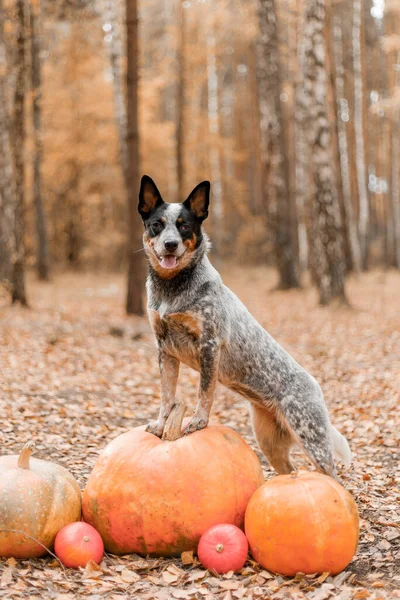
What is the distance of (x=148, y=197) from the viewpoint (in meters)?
4.69

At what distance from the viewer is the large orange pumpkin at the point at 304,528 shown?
158 inches

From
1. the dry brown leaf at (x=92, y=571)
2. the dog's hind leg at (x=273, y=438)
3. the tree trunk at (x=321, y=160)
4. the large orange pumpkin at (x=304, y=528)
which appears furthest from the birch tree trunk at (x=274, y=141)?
the dry brown leaf at (x=92, y=571)

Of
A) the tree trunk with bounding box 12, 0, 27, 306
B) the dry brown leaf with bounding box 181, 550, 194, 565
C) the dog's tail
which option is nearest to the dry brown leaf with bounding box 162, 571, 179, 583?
the dry brown leaf with bounding box 181, 550, 194, 565

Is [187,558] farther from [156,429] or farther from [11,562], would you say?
[11,562]

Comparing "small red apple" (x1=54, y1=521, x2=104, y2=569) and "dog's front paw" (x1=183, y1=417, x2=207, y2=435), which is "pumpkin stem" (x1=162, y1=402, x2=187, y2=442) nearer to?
"dog's front paw" (x1=183, y1=417, x2=207, y2=435)

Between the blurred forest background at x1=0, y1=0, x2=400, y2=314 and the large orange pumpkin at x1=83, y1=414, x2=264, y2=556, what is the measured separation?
8546mm

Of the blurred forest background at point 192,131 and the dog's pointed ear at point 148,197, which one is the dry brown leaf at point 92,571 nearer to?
the dog's pointed ear at point 148,197

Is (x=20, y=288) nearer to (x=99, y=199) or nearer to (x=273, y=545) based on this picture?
(x=273, y=545)

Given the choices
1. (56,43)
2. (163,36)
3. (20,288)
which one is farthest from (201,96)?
(20,288)

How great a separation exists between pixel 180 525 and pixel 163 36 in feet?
123

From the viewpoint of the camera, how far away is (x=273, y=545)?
4.06m

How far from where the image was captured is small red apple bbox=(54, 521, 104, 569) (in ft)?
13.7

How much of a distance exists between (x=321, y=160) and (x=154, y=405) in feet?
29.5

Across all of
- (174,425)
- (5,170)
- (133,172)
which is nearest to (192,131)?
(5,170)
